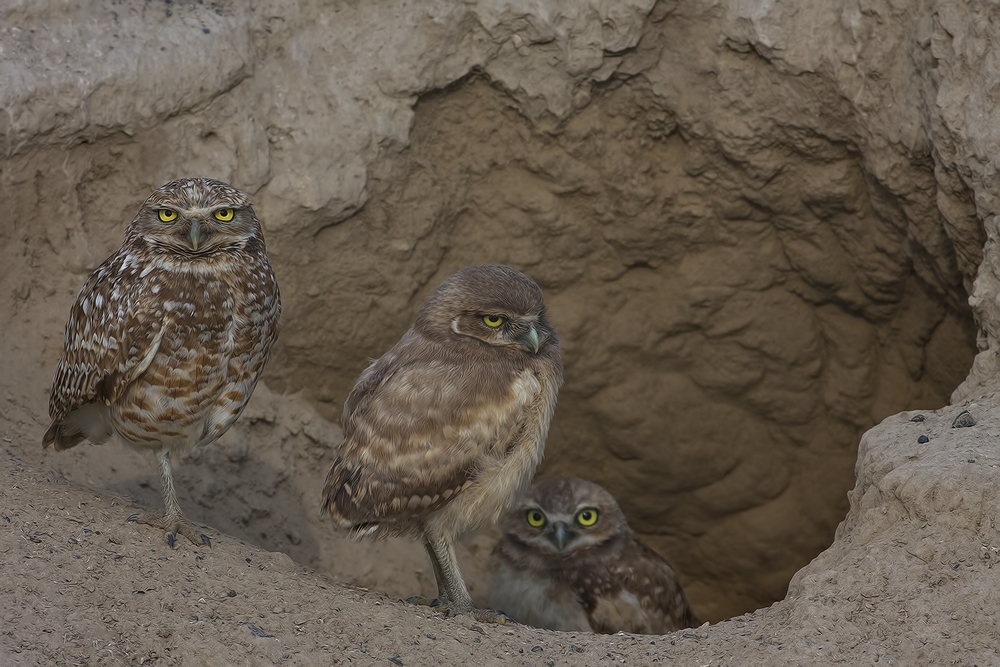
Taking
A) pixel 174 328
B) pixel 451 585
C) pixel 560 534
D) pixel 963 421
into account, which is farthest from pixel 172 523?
pixel 963 421

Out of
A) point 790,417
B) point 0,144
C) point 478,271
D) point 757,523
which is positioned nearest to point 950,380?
point 790,417

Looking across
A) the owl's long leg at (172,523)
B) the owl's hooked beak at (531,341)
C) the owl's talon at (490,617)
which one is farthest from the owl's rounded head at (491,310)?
the owl's long leg at (172,523)

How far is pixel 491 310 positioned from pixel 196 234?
3.90ft

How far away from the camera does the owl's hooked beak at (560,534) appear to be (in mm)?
5469

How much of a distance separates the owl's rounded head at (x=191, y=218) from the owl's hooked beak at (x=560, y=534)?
7.46 feet

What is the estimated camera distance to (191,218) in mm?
4164

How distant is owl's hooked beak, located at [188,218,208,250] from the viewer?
413 centimetres

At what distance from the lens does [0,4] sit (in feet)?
16.5

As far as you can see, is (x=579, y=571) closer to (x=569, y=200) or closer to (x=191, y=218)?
(x=569, y=200)

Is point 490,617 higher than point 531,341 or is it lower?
lower

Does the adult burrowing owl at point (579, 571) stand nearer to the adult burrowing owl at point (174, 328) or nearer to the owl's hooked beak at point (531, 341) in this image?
the owl's hooked beak at point (531, 341)

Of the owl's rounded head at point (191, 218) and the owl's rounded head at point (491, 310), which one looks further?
the owl's rounded head at point (491, 310)

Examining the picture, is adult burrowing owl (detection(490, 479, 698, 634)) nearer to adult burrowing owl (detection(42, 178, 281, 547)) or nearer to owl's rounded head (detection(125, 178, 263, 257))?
adult burrowing owl (detection(42, 178, 281, 547))

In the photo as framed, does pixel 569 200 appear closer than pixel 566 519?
No
